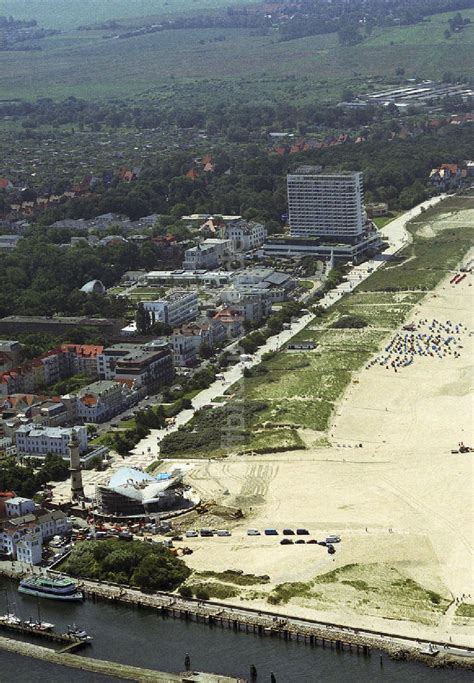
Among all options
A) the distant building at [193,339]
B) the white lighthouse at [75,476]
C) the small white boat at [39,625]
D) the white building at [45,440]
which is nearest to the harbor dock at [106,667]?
the small white boat at [39,625]

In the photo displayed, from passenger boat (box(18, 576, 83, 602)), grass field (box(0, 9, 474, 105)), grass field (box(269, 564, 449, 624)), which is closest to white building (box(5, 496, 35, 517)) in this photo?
passenger boat (box(18, 576, 83, 602))

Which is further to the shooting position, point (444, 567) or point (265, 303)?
point (265, 303)

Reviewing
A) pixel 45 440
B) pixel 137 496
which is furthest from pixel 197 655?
pixel 45 440

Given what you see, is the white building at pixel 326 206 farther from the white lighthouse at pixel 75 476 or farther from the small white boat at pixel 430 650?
the small white boat at pixel 430 650

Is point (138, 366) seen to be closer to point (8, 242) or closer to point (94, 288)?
point (94, 288)

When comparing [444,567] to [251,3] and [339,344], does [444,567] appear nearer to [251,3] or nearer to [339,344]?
[339,344]

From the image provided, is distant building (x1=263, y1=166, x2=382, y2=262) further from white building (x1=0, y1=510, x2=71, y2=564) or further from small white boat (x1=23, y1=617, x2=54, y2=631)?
small white boat (x1=23, y1=617, x2=54, y2=631)

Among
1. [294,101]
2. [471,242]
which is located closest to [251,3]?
[294,101]
